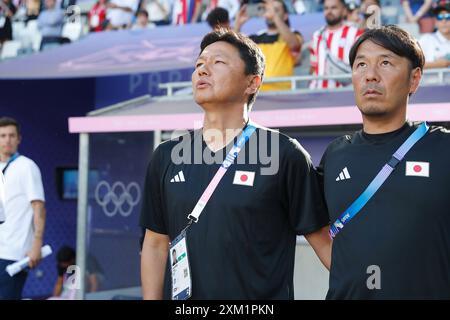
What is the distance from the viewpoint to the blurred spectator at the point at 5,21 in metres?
12.6

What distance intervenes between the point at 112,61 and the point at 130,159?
2.30 meters

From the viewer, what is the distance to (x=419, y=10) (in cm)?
941

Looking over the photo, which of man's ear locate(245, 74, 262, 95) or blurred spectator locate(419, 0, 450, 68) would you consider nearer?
man's ear locate(245, 74, 262, 95)

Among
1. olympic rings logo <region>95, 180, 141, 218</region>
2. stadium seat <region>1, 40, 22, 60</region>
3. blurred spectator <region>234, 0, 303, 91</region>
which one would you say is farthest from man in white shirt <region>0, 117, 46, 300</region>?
stadium seat <region>1, 40, 22, 60</region>

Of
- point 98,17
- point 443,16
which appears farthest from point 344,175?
point 98,17

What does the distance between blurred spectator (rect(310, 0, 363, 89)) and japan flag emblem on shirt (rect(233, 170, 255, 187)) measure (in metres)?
4.36

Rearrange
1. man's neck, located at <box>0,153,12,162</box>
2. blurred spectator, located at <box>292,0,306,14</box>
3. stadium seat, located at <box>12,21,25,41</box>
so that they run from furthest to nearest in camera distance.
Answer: stadium seat, located at <box>12,21,25,41</box> → blurred spectator, located at <box>292,0,306,14</box> → man's neck, located at <box>0,153,12,162</box>

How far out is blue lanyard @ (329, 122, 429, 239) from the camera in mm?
3066

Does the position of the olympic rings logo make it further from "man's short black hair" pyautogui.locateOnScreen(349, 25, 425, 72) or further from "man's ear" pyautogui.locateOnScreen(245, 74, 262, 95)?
"man's short black hair" pyautogui.locateOnScreen(349, 25, 425, 72)

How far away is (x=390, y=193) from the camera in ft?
10.00

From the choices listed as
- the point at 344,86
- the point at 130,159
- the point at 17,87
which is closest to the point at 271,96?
the point at 344,86

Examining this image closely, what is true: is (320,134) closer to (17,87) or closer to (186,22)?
(186,22)

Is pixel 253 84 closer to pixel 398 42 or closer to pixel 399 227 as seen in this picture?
pixel 398 42

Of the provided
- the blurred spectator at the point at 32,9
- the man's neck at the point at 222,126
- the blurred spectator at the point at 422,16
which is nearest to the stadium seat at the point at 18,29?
the blurred spectator at the point at 32,9
